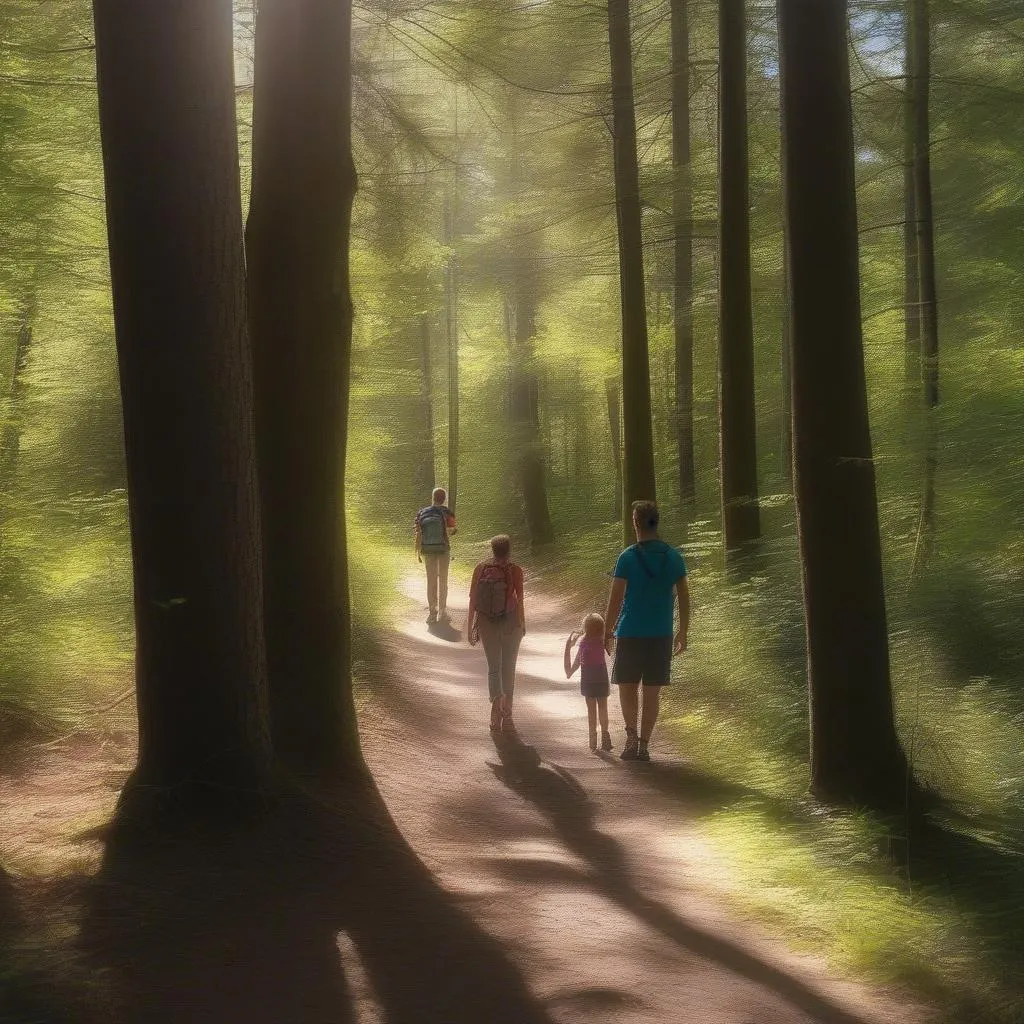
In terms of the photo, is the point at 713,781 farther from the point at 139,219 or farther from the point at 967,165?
the point at 967,165

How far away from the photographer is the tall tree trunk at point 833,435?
6.74 metres

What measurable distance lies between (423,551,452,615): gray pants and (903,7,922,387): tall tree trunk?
22.8 ft

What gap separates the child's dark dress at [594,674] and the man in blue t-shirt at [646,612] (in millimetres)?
599

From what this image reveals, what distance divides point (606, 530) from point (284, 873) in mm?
18667

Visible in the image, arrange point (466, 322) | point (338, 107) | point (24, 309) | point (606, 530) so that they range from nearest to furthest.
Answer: point (338, 107)
point (24, 309)
point (606, 530)
point (466, 322)

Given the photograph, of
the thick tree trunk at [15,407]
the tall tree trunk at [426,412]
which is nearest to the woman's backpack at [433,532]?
the thick tree trunk at [15,407]

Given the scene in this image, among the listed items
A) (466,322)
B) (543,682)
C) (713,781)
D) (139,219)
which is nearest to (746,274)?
(543,682)

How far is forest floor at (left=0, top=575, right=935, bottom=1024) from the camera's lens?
14.3 feet

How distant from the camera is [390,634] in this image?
15047mm

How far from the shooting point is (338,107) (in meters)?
6.87

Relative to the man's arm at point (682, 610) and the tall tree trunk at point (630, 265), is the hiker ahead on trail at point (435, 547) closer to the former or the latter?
the tall tree trunk at point (630, 265)

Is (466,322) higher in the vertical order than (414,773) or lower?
higher

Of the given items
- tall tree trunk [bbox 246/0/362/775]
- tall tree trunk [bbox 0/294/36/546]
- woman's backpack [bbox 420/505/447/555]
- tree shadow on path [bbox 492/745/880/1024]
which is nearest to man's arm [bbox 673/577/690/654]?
tree shadow on path [bbox 492/745/880/1024]

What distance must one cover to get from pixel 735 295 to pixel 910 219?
144 inches
